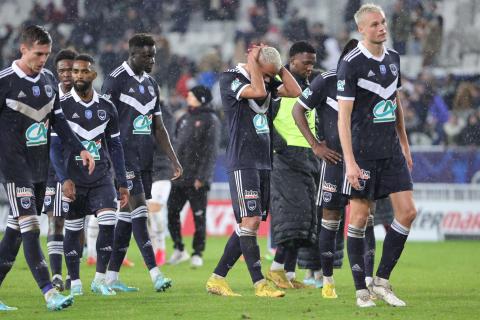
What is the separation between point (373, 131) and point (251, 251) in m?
1.71

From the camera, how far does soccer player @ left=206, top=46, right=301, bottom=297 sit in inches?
379

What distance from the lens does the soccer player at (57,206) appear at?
10.5 m

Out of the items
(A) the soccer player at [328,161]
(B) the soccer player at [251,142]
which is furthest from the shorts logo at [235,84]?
(A) the soccer player at [328,161]

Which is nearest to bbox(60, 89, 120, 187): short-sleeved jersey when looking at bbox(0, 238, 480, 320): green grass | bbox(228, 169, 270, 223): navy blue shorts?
bbox(0, 238, 480, 320): green grass

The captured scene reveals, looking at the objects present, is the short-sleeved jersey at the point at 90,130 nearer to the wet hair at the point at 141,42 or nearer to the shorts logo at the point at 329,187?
the wet hair at the point at 141,42

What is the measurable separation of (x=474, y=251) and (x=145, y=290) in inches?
305

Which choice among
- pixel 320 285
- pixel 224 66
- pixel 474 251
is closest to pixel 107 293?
pixel 320 285

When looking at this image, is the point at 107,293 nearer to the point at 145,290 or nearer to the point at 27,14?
the point at 145,290

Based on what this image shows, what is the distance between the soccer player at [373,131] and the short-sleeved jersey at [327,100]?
0.98 metres

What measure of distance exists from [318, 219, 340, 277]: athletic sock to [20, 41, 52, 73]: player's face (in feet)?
9.60

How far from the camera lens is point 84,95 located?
1012 cm

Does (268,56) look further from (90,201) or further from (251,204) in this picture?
(90,201)

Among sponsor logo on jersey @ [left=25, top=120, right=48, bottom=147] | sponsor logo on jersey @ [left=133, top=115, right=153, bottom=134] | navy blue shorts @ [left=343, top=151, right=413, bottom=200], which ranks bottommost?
navy blue shorts @ [left=343, top=151, right=413, bottom=200]

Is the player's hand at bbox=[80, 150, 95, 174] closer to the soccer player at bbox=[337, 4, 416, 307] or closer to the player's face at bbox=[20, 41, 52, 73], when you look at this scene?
the player's face at bbox=[20, 41, 52, 73]
